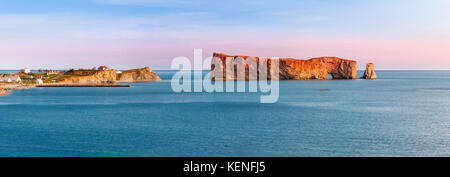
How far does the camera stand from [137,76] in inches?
7018

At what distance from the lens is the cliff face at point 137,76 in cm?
17325

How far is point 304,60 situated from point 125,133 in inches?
5580

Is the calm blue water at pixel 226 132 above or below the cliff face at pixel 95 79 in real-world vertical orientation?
below

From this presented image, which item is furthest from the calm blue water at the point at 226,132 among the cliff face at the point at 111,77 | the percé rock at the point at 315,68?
the percé rock at the point at 315,68

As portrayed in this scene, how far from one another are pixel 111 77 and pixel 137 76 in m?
25.7

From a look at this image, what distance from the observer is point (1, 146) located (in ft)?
96.7

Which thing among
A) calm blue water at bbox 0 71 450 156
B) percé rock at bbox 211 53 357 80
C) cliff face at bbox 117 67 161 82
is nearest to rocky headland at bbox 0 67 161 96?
cliff face at bbox 117 67 161 82

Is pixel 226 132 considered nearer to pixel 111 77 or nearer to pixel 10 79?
pixel 10 79

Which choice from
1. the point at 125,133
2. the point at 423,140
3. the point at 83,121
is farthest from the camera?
the point at 83,121

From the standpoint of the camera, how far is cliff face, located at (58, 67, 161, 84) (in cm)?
13550

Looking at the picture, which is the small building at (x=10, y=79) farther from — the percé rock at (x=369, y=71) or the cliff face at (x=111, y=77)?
the percé rock at (x=369, y=71)
